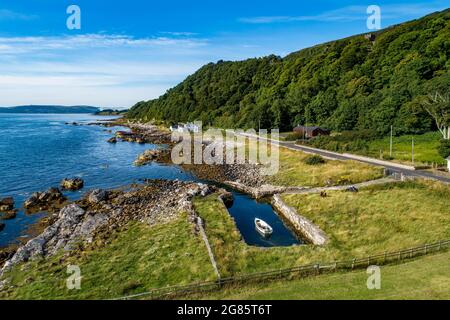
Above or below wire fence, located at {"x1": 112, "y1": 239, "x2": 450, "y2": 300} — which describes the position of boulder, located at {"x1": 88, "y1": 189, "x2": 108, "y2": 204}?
above

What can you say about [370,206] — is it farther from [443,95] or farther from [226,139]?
[226,139]

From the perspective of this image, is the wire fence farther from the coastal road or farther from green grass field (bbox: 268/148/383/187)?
green grass field (bbox: 268/148/383/187)

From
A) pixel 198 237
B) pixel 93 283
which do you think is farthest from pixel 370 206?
pixel 93 283

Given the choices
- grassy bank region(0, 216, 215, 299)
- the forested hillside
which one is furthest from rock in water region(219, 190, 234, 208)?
the forested hillside

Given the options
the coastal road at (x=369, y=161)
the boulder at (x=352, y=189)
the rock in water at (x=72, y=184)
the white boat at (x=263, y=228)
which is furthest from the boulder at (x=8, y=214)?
the coastal road at (x=369, y=161)

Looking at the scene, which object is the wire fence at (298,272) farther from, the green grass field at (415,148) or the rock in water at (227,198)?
the green grass field at (415,148)

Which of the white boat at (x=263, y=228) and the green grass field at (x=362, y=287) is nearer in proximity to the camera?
the green grass field at (x=362, y=287)
